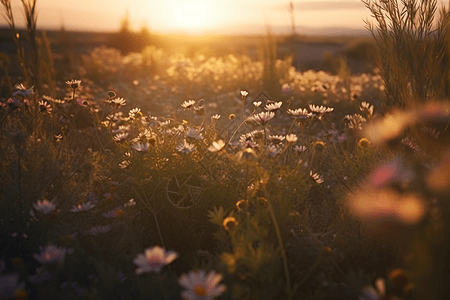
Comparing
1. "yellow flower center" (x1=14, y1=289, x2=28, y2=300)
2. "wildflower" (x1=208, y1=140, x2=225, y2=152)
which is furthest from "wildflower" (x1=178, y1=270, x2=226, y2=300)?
"wildflower" (x1=208, y1=140, x2=225, y2=152)

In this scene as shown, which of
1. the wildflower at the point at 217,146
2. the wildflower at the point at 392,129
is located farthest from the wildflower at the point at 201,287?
the wildflower at the point at 392,129

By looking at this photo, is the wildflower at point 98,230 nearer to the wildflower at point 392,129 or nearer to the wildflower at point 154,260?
the wildflower at point 154,260

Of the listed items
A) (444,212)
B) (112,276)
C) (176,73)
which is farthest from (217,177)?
(176,73)

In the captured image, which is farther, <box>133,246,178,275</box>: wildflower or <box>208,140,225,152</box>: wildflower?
<box>208,140,225,152</box>: wildflower

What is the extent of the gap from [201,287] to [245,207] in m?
0.69

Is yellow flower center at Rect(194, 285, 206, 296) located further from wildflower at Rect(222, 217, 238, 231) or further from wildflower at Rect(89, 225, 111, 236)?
wildflower at Rect(89, 225, 111, 236)

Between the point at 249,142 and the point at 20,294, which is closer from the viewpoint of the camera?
the point at 20,294

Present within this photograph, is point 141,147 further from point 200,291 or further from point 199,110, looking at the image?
point 200,291

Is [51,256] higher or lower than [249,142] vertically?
lower

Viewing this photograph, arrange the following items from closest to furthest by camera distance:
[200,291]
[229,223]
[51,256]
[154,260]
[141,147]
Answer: [200,291], [154,260], [51,256], [229,223], [141,147]

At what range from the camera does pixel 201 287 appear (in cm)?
123

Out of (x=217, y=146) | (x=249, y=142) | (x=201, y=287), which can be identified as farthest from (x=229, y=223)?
(x=249, y=142)

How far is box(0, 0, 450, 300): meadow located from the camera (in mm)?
1387

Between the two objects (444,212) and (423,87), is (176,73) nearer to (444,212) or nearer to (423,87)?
(423,87)
